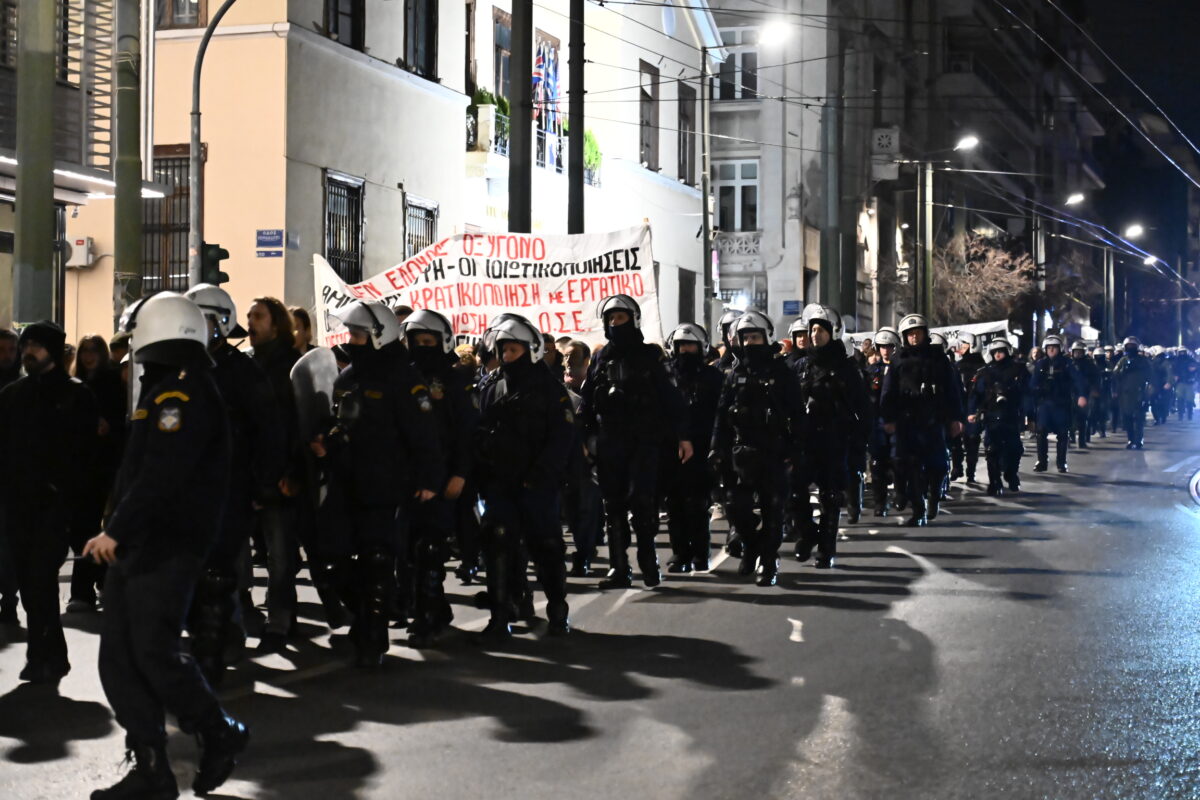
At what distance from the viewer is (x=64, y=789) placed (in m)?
6.22

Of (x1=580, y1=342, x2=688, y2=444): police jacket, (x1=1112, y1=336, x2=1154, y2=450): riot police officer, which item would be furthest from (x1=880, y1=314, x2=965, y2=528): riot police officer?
(x1=1112, y1=336, x2=1154, y2=450): riot police officer

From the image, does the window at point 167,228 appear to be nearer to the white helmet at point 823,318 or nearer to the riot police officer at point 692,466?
the white helmet at point 823,318

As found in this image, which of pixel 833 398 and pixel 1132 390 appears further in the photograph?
pixel 1132 390

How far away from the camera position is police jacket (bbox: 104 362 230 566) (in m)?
6.01

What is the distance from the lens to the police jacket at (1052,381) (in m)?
24.2

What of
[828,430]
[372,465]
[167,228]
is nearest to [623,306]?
[828,430]

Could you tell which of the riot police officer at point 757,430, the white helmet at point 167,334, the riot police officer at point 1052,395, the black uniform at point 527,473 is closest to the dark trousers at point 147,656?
the white helmet at point 167,334

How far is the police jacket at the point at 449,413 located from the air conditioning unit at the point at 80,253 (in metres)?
15.6

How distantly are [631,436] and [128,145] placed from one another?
4.89 metres

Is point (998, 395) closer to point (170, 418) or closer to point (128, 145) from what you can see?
point (128, 145)

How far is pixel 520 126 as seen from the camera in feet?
65.6

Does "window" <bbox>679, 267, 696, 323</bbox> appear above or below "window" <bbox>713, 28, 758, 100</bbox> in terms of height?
below

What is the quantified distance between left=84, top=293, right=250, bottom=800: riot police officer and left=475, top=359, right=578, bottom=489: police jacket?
3.68m

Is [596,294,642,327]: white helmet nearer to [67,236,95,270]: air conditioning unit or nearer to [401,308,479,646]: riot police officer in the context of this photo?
[401,308,479,646]: riot police officer
